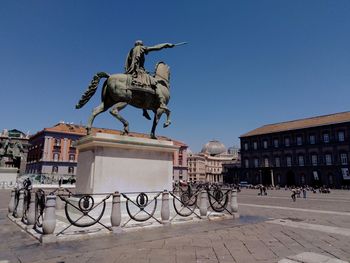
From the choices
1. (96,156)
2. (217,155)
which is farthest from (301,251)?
(217,155)

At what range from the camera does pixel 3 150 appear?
39.8 metres

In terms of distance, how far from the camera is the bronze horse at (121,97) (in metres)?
9.48

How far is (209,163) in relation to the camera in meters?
140

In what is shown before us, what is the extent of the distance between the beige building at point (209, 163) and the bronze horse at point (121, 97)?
378ft

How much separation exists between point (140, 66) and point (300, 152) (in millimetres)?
66092

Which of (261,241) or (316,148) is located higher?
(316,148)

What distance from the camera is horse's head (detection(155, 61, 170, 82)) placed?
1102cm

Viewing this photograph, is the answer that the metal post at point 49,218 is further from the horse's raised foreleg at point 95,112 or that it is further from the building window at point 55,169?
the building window at point 55,169

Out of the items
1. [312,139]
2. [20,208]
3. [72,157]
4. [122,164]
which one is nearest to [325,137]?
[312,139]

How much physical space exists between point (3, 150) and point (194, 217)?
41.0 metres

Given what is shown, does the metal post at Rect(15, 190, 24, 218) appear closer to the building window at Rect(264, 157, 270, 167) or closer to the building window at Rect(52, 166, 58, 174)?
the building window at Rect(52, 166, 58, 174)

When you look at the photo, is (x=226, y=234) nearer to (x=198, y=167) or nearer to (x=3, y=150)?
(x=3, y=150)

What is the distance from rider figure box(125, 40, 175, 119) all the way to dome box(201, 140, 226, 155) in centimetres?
14344

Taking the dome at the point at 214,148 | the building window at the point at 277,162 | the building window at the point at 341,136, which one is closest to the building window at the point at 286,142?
the building window at the point at 277,162
